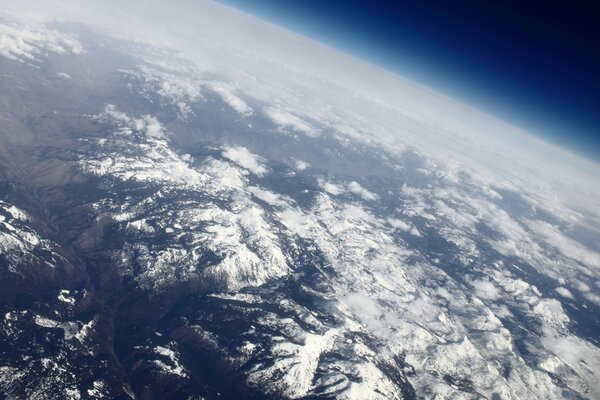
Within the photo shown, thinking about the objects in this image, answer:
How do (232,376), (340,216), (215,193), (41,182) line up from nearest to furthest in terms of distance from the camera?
1. (232,376)
2. (41,182)
3. (215,193)
4. (340,216)

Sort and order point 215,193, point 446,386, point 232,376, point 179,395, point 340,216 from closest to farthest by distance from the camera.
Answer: point 179,395
point 232,376
point 446,386
point 215,193
point 340,216

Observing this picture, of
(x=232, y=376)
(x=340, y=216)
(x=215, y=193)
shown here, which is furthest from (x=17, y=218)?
(x=340, y=216)

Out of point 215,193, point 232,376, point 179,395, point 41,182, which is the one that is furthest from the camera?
point 215,193

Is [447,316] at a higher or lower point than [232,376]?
higher

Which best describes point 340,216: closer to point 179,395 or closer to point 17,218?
point 179,395

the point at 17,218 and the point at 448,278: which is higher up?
the point at 448,278

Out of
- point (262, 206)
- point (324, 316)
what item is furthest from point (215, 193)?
point (324, 316)

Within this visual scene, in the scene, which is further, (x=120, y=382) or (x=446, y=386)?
(x=446, y=386)

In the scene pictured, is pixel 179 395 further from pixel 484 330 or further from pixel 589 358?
pixel 589 358

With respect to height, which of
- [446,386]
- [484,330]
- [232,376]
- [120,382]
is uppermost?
[484,330]
